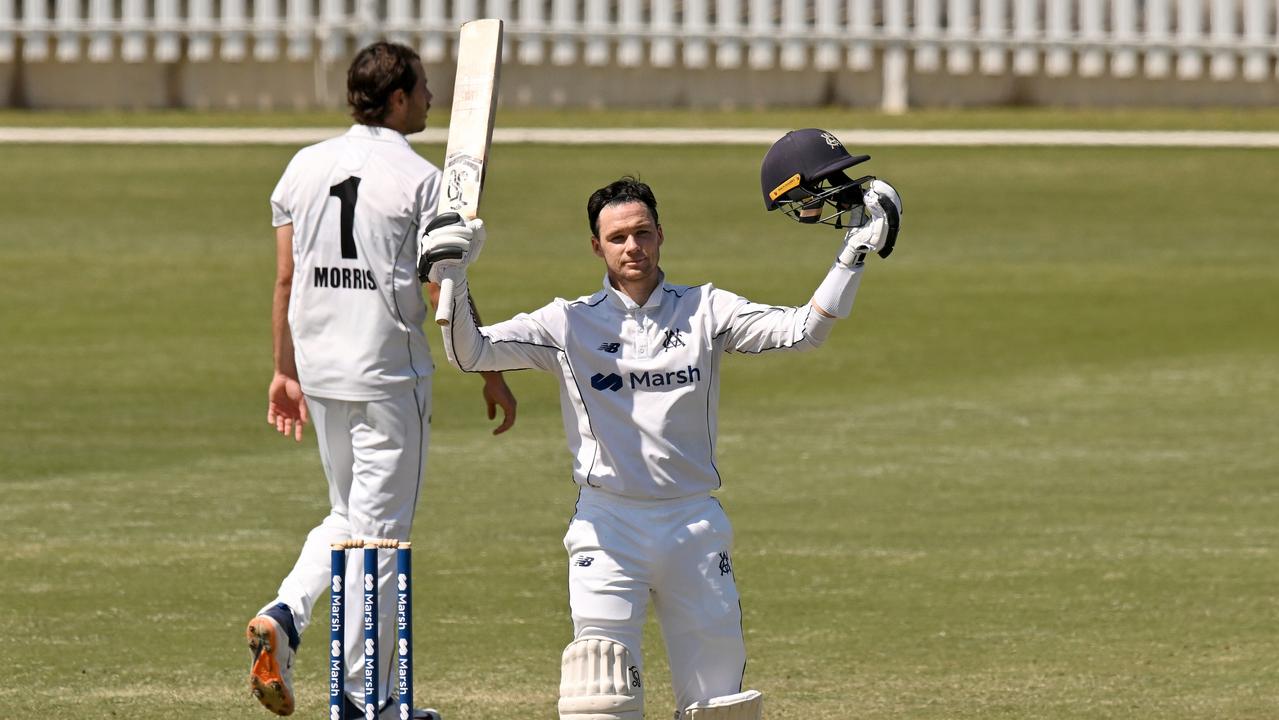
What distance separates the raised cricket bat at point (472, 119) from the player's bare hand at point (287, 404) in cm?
118

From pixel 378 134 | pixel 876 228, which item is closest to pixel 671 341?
pixel 876 228

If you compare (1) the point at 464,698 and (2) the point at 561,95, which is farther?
(2) the point at 561,95

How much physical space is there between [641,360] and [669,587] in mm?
604

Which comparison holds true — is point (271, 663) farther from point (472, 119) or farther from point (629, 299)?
point (472, 119)

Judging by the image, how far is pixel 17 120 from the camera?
25.0 metres

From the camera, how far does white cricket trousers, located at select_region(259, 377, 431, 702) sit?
6.45 m

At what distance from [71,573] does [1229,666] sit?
4583 millimetres

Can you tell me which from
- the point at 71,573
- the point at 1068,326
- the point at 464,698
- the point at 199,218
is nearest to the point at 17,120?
the point at 199,218

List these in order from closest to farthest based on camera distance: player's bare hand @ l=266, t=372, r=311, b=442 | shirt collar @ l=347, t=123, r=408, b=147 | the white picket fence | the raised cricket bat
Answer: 1. the raised cricket bat
2. shirt collar @ l=347, t=123, r=408, b=147
3. player's bare hand @ l=266, t=372, r=311, b=442
4. the white picket fence

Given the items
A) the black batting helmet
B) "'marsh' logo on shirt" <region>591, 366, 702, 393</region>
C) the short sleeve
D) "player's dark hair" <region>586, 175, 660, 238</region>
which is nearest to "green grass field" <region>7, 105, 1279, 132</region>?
the short sleeve

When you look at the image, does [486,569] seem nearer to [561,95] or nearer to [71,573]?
Answer: [71,573]

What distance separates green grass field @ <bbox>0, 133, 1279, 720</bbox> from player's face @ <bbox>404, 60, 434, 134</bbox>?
73.4 inches

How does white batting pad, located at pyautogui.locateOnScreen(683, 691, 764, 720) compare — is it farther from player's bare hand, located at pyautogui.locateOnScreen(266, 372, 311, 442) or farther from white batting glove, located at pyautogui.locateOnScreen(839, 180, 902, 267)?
player's bare hand, located at pyautogui.locateOnScreen(266, 372, 311, 442)

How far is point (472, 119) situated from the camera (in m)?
5.93
